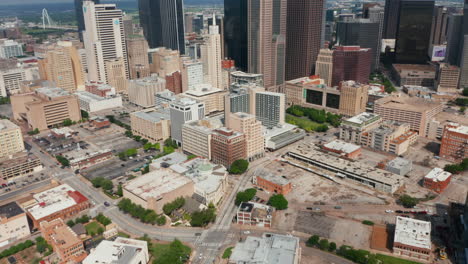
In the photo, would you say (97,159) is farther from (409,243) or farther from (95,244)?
(409,243)

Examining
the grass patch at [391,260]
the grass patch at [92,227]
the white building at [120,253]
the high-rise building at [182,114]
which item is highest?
the high-rise building at [182,114]

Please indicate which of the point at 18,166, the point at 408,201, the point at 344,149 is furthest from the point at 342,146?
the point at 18,166

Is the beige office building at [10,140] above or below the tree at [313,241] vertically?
above

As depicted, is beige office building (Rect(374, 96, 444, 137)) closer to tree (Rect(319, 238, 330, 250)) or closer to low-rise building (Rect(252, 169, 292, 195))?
low-rise building (Rect(252, 169, 292, 195))

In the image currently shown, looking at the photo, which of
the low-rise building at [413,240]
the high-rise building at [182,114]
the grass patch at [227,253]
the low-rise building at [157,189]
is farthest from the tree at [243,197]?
the high-rise building at [182,114]

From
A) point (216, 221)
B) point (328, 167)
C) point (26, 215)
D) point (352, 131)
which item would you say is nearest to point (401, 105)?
point (352, 131)

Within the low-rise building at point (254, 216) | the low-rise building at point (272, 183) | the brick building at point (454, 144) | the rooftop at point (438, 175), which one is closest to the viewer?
the low-rise building at point (254, 216)

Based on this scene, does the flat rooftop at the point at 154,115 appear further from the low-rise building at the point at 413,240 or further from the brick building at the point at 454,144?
the brick building at the point at 454,144

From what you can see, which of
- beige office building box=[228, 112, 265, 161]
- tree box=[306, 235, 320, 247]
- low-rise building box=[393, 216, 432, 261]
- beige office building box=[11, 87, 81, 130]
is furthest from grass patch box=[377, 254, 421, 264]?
beige office building box=[11, 87, 81, 130]

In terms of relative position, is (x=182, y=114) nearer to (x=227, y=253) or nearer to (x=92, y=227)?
(x=92, y=227)
